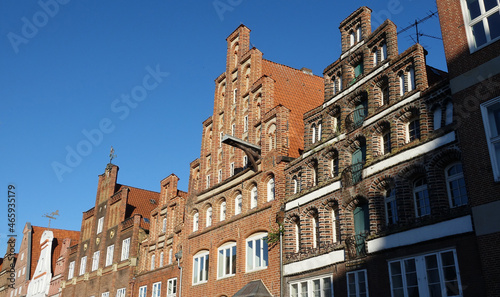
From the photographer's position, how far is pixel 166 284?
33219 millimetres

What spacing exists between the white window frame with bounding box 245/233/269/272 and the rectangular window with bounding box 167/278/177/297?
26.4ft

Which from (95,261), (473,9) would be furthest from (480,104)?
(95,261)

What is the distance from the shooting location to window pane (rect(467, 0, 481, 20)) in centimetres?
1719

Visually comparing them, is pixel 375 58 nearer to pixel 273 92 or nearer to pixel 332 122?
pixel 332 122

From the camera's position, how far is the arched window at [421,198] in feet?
58.5

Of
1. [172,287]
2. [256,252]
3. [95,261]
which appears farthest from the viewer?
[95,261]

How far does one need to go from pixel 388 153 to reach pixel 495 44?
540 centimetres

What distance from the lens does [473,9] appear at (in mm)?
17391

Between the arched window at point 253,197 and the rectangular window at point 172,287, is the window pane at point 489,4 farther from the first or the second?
the rectangular window at point 172,287

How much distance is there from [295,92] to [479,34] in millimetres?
15640

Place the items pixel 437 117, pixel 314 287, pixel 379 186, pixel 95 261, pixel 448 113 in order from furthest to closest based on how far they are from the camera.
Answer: pixel 95 261
pixel 314 287
pixel 379 186
pixel 437 117
pixel 448 113

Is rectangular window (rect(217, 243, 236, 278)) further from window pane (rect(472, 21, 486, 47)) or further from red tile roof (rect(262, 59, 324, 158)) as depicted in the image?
window pane (rect(472, 21, 486, 47))

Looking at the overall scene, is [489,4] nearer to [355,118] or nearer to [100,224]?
[355,118]

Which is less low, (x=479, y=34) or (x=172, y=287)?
(x=479, y=34)
